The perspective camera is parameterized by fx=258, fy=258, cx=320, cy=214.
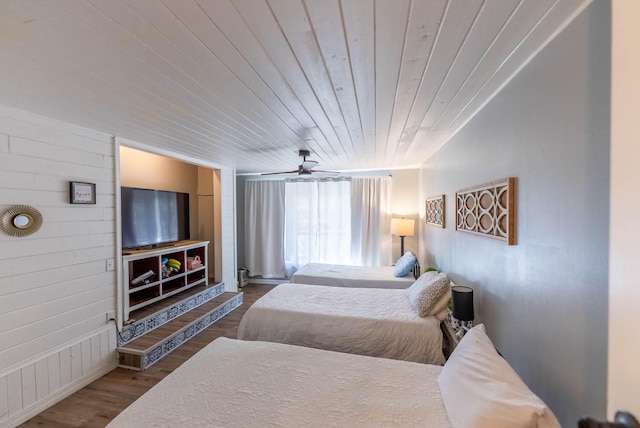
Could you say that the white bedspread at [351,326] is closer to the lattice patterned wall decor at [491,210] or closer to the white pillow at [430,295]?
the white pillow at [430,295]

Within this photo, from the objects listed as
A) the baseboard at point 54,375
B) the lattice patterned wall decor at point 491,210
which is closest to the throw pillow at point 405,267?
the lattice patterned wall decor at point 491,210

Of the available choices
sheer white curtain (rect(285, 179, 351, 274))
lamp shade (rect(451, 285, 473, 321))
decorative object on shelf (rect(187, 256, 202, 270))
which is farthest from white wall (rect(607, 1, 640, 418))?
sheer white curtain (rect(285, 179, 351, 274))

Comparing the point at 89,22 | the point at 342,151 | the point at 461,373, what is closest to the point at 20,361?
the point at 89,22

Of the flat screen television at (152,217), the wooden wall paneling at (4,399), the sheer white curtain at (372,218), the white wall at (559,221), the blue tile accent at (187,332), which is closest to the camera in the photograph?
the white wall at (559,221)

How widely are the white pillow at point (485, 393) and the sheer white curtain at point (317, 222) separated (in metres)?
3.84

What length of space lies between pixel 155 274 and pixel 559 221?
3.96 m

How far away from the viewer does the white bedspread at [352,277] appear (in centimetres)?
362

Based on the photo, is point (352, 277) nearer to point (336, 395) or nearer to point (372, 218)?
point (372, 218)

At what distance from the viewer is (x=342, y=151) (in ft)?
11.2

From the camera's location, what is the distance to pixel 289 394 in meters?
1.36

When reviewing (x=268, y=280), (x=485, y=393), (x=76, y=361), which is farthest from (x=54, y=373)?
(x=268, y=280)

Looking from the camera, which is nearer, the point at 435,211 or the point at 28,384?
the point at 28,384

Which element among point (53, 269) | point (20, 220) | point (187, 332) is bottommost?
point (187, 332)

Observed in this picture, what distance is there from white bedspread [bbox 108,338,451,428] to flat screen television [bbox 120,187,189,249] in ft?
7.23
